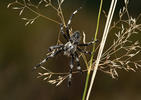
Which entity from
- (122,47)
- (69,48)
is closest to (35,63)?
(69,48)

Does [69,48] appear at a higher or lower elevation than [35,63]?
lower

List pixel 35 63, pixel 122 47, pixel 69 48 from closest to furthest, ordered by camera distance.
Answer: pixel 122 47, pixel 69 48, pixel 35 63

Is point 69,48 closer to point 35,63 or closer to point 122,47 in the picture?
point 122,47

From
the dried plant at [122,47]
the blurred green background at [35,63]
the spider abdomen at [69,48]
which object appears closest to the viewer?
the dried plant at [122,47]

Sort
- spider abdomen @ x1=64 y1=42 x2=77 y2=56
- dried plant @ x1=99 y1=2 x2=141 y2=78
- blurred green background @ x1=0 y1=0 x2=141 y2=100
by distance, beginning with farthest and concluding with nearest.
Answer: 1. blurred green background @ x1=0 y1=0 x2=141 y2=100
2. spider abdomen @ x1=64 y1=42 x2=77 y2=56
3. dried plant @ x1=99 y1=2 x2=141 y2=78

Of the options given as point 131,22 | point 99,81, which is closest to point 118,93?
point 99,81

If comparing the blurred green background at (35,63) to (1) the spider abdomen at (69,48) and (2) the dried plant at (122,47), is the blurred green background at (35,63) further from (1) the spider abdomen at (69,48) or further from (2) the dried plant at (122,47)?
(2) the dried plant at (122,47)

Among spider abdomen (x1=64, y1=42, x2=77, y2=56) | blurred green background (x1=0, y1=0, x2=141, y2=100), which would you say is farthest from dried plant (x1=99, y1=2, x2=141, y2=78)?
blurred green background (x1=0, y1=0, x2=141, y2=100)

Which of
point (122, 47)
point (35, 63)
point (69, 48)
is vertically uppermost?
point (35, 63)

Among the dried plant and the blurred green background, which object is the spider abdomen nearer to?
the dried plant

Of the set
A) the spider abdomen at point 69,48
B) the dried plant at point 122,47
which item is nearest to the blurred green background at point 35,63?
the spider abdomen at point 69,48
